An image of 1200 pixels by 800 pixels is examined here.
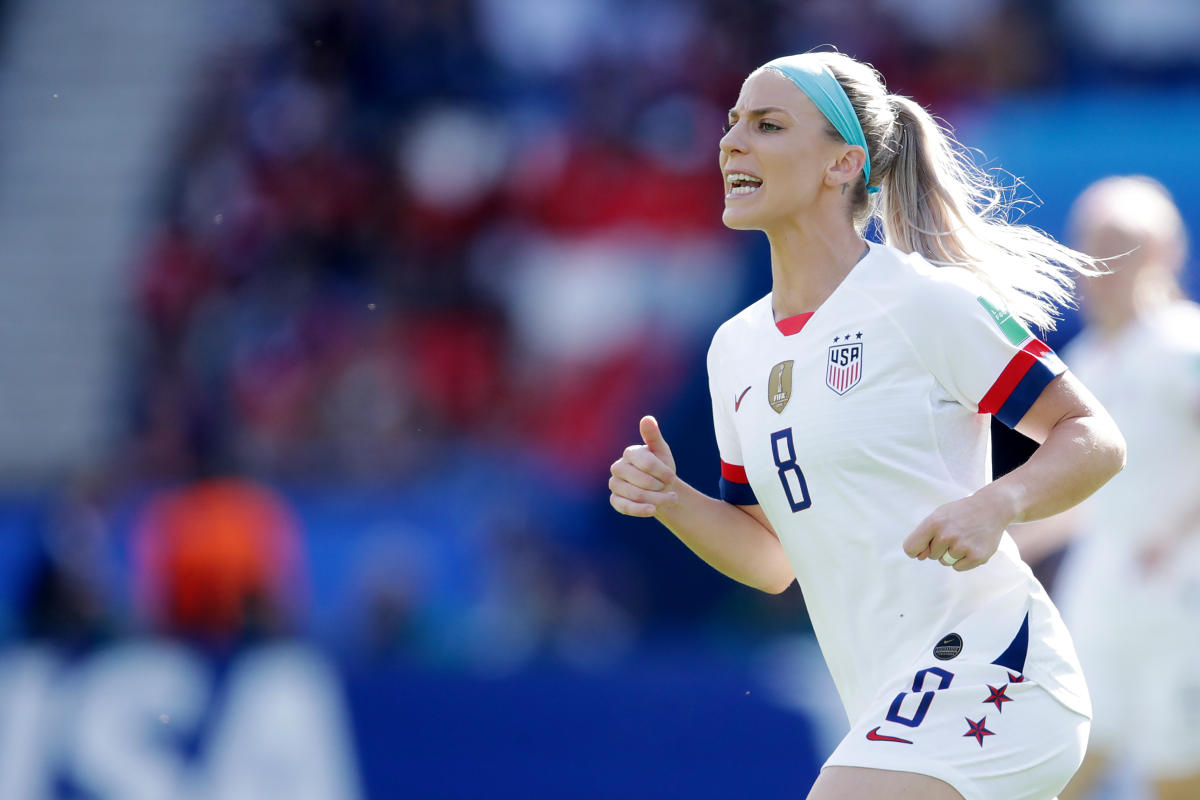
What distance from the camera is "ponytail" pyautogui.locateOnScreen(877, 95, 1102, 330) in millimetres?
3545

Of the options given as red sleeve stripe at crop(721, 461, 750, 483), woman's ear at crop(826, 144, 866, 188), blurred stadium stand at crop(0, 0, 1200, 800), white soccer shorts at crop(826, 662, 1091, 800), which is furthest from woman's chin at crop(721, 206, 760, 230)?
blurred stadium stand at crop(0, 0, 1200, 800)

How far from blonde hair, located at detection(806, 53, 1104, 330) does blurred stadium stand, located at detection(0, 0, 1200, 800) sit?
378cm

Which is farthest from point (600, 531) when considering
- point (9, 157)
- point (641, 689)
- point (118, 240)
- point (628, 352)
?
point (9, 157)

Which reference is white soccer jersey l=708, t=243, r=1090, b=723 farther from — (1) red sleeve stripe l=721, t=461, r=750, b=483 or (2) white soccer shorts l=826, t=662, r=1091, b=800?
(1) red sleeve stripe l=721, t=461, r=750, b=483

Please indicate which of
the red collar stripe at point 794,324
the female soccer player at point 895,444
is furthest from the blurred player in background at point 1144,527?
the red collar stripe at point 794,324

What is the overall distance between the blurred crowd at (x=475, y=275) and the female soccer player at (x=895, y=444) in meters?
5.22

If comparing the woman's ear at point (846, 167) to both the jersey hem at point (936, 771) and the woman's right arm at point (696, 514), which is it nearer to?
the woman's right arm at point (696, 514)

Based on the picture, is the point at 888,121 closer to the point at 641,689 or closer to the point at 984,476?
the point at 984,476

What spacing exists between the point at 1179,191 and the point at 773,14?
387cm

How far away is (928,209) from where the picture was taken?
3.64 metres

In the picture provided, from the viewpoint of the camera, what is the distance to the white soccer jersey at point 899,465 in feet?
10.5

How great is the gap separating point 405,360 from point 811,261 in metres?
7.31

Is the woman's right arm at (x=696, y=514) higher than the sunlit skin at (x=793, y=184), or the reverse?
the sunlit skin at (x=793, y=184)

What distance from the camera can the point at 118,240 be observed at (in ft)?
42.0
